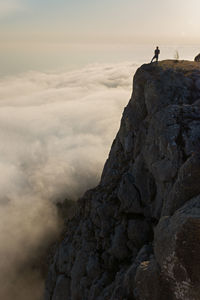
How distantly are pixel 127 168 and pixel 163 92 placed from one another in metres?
14.0

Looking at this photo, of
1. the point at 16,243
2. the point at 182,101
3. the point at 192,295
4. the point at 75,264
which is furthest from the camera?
the point at 16,243

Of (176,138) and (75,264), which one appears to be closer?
(176,138)

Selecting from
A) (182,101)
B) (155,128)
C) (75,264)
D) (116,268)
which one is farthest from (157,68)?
(75,264)

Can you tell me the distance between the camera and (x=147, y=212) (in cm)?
3038

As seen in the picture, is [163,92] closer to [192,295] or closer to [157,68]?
Answer: [157,68]

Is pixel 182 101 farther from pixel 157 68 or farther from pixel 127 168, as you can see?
pixel 127 168

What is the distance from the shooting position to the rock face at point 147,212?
53.9ft

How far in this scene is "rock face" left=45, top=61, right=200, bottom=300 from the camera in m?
16.4

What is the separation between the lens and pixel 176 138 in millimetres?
25609

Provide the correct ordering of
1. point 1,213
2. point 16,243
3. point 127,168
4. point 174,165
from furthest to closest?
point 1,213, point 16,243, point 127,168, point 174,165

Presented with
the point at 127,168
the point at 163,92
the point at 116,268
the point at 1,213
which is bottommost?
the point at 1,213

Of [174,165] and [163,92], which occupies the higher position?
[163,92]

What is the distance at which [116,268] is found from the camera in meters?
29.4

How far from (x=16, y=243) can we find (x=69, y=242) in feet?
Result: 261
